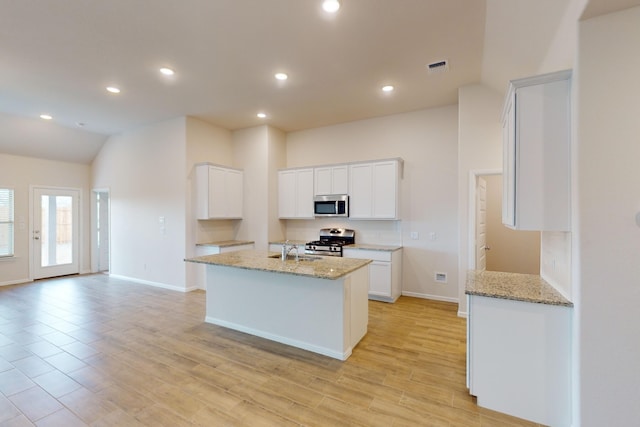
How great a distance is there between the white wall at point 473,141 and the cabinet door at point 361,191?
155cm

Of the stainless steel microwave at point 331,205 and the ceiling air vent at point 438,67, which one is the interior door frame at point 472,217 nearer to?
the ceiling air vent at point 438,67

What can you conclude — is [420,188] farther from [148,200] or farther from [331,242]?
[148,200]

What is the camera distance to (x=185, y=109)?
515 cm

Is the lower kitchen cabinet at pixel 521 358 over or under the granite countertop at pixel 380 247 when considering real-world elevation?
under

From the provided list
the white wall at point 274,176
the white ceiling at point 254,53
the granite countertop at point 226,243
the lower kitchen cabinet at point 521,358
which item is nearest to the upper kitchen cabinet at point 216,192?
the granite countertop at point 226,243

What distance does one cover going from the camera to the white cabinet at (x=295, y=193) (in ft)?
19.4

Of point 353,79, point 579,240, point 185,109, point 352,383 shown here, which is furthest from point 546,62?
point 185,109

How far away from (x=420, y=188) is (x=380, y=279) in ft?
5.77

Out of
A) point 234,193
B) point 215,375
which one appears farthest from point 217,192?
point 215,375

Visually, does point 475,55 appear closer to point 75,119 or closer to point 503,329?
point 503,329

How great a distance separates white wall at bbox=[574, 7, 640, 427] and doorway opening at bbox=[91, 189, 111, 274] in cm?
899

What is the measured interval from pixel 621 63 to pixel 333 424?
9.79 ft

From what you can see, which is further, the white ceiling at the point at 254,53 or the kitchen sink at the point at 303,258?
the kitchen sink at the point at 303,258

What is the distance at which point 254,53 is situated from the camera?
3.32 m
